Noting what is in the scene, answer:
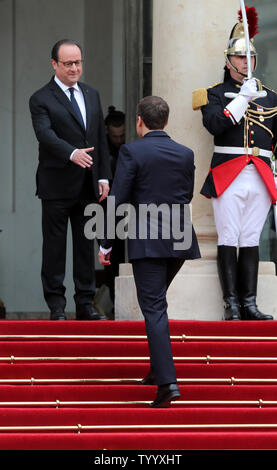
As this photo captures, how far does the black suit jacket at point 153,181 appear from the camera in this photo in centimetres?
706

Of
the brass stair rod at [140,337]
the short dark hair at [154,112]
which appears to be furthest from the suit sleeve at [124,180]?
the brass stair rod at [140,337]

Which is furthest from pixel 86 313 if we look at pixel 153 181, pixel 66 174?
pixel 153 181

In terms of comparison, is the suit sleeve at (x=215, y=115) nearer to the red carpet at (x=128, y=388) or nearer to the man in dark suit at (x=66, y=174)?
the man in dark suit at (x=66, y=174)

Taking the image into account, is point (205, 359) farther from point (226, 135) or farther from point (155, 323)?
point (226, 135)

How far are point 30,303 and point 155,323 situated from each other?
5288 mm

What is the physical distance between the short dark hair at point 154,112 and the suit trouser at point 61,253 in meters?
1.54

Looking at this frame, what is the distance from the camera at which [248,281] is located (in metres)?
8.77

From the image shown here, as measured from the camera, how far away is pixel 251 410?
716 cm

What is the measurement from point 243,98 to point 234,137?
411mm

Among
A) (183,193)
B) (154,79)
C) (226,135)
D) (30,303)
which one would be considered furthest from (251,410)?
(30,303)

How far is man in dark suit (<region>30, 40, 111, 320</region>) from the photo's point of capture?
8562 mm

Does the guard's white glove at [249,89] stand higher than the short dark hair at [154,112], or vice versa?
the guard's white glove at [249,89]

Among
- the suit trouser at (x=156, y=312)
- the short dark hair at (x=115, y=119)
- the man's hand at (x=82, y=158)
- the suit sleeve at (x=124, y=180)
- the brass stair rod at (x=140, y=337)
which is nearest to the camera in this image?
the suit trouser at (x=156, y=312)
